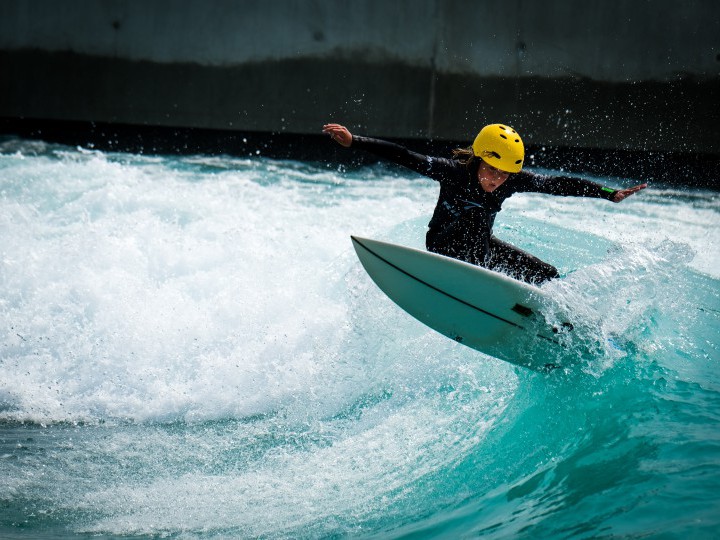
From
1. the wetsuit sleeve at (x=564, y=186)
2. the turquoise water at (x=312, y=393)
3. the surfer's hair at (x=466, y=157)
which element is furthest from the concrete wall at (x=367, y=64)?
the wetsuit sleeve at (x=564, y=186)

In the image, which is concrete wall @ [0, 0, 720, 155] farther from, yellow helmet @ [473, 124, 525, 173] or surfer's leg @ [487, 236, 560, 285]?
yellow helmet @ [473, 124, 525, 173]

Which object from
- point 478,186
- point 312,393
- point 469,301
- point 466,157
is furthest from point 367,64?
point 469,301

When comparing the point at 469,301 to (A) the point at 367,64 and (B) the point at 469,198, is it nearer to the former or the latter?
(B) the point at 469,198

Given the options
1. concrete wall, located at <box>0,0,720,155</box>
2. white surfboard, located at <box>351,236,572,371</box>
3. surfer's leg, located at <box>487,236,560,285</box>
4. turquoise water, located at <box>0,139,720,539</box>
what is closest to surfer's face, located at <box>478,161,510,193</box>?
surfer's leg, located at <box>487,236,560,285</box>

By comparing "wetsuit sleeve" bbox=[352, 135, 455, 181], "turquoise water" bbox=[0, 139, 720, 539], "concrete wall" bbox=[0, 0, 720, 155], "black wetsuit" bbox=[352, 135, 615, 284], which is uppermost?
"concrete wall" bbox=[0, 0, 720, 155]

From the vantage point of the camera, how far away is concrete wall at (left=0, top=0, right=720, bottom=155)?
12.5 meters

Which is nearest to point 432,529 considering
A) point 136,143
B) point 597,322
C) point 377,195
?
point 597,322

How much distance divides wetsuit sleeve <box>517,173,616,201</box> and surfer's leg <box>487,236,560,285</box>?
0.46 meters

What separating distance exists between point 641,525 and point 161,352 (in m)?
3.63

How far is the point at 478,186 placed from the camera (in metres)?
4.68

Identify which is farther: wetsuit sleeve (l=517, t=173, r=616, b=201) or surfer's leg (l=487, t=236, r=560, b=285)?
surfer's leg (l=487, t=236, r=560, b=285)

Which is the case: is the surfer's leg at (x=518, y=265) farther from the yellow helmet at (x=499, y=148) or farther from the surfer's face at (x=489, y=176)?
the yellow helmet at (x=499, y=148)

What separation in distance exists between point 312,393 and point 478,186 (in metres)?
1.82

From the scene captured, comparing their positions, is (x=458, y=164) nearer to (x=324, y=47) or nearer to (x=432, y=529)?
(x=432, y=529)
